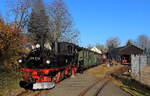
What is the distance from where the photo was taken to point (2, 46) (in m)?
20.9

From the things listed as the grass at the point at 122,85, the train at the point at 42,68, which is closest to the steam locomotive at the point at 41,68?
the train at the point at 42,68

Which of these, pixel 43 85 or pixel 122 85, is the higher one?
pixel 43 85

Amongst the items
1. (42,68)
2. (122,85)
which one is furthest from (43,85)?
(122,85)

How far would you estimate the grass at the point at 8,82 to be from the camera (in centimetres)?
1350

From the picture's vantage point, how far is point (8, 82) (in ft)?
49.8

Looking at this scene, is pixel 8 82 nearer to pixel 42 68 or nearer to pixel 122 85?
pixel 42 68

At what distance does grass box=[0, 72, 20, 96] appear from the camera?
13.5m

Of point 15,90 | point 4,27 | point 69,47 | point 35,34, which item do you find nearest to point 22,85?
point 15,90

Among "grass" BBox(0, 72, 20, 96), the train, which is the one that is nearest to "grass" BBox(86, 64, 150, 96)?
the train

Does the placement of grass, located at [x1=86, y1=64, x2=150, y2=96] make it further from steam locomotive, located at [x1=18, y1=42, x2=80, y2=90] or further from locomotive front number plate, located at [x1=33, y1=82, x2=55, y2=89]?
locomotive front number plate, located at [x1=33, y1=82, x2=55, y2=89]

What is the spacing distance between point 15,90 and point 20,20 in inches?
783

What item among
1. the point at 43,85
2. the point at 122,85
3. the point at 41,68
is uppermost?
the point at 41,68

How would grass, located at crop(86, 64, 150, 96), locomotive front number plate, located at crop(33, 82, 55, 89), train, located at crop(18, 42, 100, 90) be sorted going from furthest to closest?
train, located at crop(18, 42, 100, 90)
grass, located at crop(86, 64, 150, 96)
locomotive front number plate, located at crop(33, 82, 55, 89)

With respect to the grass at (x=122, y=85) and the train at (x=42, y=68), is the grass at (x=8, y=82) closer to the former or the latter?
the train at (x=42, y=68)
